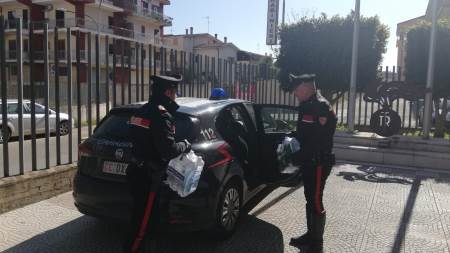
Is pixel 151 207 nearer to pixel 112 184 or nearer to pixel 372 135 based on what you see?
pixel 112 184

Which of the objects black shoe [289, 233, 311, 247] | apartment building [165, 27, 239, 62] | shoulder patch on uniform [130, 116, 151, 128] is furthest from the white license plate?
apartment building [165, 27, 239, 62]

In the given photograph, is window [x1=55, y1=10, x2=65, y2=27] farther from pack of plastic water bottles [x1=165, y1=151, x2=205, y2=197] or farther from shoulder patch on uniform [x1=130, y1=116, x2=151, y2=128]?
pack of plastic water bottles [x1=165, y1=151, x2=205, y2=197]

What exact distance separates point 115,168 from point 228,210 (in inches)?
47.7

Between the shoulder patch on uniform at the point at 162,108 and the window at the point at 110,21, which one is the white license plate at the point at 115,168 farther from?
the window at the point at 110,21

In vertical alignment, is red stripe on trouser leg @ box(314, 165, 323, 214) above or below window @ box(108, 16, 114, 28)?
below

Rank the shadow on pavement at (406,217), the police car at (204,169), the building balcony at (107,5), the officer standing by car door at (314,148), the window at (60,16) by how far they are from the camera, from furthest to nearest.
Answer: the building balcony at (107,5)
the window at (60,16)
the shadow on pavement at (406,217)
the officer standing by car door at (314,148)
the police car at (204,169)

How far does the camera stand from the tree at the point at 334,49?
13.4 metres

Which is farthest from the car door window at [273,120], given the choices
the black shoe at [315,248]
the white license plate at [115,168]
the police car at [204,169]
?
the white license plate at [115,168]

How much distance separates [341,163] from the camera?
29.7ft

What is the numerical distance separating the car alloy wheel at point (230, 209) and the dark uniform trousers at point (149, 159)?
0.86 m

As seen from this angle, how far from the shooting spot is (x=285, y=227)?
4824 mm

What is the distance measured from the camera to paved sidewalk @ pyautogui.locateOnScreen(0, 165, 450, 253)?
422 cm

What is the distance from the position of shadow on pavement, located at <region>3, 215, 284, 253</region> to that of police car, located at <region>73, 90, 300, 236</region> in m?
0.21

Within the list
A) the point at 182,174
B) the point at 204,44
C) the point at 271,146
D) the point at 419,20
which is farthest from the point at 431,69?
the point at 204,44
